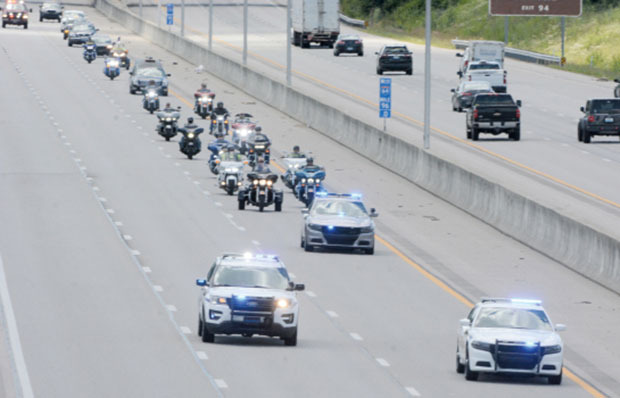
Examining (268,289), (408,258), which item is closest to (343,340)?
(268,289)

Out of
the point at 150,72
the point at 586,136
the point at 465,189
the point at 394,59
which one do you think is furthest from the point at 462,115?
the point at 465,189

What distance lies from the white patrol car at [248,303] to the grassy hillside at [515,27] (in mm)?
68963

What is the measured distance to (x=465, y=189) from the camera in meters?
43.5

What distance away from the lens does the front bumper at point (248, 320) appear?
24719 mm

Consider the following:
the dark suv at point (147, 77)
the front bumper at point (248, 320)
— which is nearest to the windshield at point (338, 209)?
the front bumper at point (248, 320)

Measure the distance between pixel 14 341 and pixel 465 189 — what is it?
805 inches

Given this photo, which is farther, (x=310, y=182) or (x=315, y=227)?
(x=310, y=182)

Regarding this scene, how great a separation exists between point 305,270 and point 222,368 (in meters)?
10.8

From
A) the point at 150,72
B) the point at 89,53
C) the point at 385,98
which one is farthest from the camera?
the point at 89,53

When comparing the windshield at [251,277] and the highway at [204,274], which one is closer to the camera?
the highway at [204,274]

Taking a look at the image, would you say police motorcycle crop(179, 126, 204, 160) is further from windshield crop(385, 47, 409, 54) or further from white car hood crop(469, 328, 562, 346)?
windshield crop(385, 47, 409, 54)

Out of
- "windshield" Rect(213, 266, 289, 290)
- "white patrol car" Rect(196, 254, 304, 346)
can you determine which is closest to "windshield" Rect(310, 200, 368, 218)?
"windshield" Rect(213, 266, 289, 290)

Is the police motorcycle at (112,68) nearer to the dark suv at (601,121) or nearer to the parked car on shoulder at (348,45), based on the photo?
the parked car on shoulder at (348,45)

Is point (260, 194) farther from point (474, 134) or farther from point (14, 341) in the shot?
point (14, 341)
